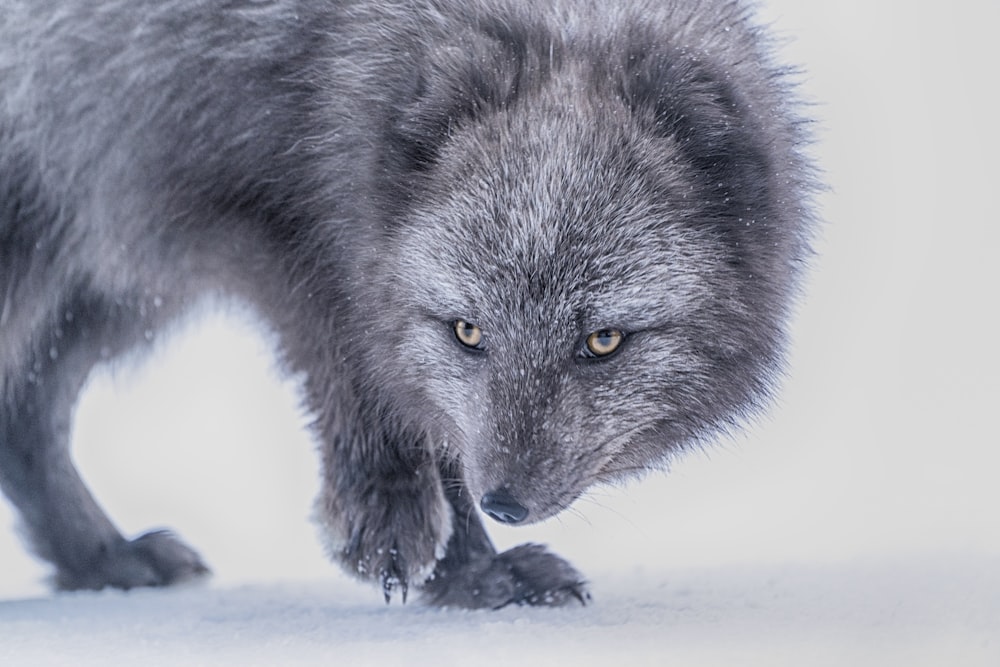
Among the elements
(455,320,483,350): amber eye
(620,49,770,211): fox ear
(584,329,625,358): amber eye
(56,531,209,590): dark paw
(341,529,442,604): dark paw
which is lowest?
(341,529,442,604): dark paw

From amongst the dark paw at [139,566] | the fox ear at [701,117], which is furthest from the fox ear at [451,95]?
the dark paw at [139,566]

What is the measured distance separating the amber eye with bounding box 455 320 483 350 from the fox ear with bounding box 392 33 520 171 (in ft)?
0.90

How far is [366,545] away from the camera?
83.5 inches

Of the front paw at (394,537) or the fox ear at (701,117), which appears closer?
the fox ear at (701,117)

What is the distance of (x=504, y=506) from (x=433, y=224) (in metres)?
0.47

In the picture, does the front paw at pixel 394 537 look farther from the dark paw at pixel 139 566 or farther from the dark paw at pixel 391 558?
the dark paw at pixel 139 566

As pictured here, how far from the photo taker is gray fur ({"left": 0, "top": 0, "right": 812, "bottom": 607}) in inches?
66.7

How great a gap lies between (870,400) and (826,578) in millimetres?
390

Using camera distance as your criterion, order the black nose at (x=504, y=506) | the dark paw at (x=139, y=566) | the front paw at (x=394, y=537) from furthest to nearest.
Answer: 1. the dark paw at (x=139, y=566)
2. the front paw at (x=394, y=537)
3. the black nose at (x=504, y=506)

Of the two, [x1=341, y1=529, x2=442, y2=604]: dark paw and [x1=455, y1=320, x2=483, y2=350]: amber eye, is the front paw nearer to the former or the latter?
[x1=341, y1=529, x2=442, y2=604]: dark paw

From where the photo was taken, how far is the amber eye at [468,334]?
1725 mm

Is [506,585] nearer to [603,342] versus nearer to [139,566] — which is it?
[603,342]

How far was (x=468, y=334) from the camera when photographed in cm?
175

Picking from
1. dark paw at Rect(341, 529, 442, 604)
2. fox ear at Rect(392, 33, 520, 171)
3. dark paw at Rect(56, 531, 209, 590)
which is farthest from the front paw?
fox ear at Rect(392, 33, 520, 171)
